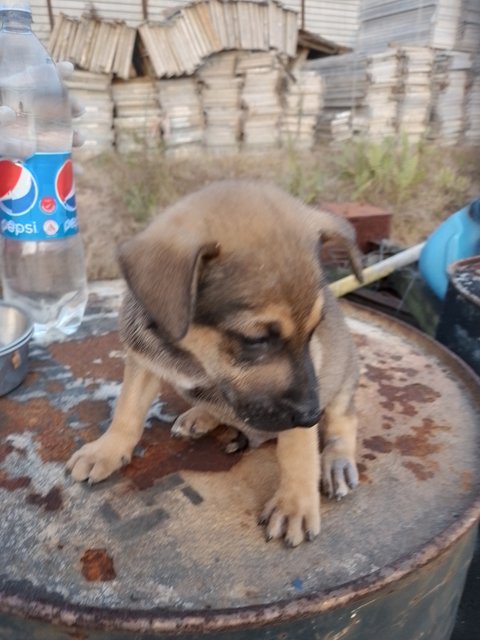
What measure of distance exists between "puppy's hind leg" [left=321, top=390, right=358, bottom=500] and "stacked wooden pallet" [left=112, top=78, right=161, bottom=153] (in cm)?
846

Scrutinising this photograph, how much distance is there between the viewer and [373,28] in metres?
12.9

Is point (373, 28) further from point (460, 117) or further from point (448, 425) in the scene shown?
point (448, 425)

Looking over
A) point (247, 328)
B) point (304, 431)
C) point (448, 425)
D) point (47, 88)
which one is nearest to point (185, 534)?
point (304, 431)

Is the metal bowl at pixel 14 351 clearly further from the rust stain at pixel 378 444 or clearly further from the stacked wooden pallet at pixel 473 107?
the stacked wooden pallet at pixel 473 107

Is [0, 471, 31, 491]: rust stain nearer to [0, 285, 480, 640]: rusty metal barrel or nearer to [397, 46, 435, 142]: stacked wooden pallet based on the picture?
[0, 285, 480, 640]: rusty metal barrel

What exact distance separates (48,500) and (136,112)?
9.41 metres

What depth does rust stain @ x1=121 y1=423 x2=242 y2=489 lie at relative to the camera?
5.88ft

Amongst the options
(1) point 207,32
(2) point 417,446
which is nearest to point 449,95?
(1) point 207,32

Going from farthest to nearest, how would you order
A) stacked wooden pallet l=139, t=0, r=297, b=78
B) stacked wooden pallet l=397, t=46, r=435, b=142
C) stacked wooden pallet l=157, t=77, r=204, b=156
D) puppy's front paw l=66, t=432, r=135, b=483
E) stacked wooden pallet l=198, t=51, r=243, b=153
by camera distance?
1. stacked wooden pallet l=198, t=51, r=243, b=153
2. stacked wooden pallet l=397, t=46, r=435, b=142
3. stacked wooden pallet l=157, t=77, r=204, b=156
4. stacked wooden pallet l=139, t=0, r=297, b=78
5. puppy's front paw l=66, t=432, r=135, b=483

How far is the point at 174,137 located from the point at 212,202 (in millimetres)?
9049

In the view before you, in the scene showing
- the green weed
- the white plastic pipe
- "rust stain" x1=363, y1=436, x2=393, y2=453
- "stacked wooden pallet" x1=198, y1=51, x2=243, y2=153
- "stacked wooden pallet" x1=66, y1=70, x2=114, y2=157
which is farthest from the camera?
"stacked wooden pallet" x1=198, y1=51, x2=243, y2=153

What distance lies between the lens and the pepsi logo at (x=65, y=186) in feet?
8.84

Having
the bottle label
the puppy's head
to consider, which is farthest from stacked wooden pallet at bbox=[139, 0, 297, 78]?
the puppy's head

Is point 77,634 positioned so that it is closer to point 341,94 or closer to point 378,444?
point 378,444
